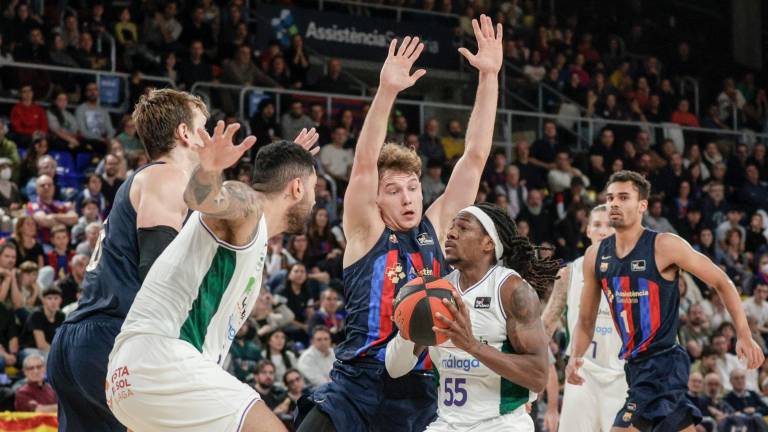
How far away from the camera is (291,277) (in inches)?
506

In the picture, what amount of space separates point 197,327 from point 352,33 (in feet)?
52.0

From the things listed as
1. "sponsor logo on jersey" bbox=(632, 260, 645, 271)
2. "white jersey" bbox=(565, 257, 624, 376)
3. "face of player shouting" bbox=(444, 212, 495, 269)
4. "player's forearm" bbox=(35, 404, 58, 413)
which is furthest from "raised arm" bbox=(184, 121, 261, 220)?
"player's forearm" bbox=(35, 404, 58, 413)

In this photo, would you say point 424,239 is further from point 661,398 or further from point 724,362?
point 724,362

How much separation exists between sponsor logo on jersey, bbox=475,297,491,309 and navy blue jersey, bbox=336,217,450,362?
0.66m

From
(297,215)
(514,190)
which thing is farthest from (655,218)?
(297,215)

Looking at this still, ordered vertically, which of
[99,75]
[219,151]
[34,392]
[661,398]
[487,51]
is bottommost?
[34,392]

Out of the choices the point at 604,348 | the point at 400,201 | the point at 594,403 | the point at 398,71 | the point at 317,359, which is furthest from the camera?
the point at 317,359

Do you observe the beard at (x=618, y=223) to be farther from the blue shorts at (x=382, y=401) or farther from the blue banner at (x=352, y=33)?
the blue banner at (x=352, y=33)

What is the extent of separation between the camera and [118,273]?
529cm

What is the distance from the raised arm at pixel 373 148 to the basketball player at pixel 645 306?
2.66 meters

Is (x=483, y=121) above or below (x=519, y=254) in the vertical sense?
above

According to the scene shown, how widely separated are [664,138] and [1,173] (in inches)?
498

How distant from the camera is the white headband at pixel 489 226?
17.5 ft

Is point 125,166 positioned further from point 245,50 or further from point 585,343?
point 585,343
